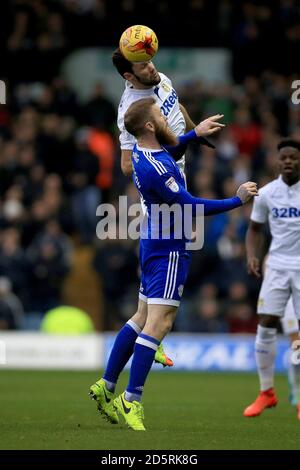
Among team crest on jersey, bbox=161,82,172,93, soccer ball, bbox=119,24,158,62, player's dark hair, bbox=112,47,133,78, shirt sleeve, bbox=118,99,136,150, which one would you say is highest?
soccer ball, bbox=119,24,158,62

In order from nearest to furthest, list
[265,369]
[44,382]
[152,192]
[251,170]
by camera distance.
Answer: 1. [152,192]
2. [265,369]
3. [44,382]
4. [251,170]

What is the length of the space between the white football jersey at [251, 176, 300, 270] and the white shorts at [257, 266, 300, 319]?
8cm

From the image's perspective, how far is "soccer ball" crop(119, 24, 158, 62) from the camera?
10094 mm

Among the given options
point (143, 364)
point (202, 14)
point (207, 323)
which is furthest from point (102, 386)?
point (202, 14)

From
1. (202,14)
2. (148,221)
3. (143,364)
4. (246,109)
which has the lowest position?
(143,364)

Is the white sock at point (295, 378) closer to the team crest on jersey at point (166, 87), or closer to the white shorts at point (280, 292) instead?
the white shorts at point (280, 292)

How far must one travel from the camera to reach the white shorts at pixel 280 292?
11.6 meters

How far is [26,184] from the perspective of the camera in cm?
2086

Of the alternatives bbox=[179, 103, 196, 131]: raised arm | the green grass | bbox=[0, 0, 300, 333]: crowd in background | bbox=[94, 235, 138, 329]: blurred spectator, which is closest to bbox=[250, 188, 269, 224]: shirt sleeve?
A: bbox=[179, 103, 196, 131]: raised arm

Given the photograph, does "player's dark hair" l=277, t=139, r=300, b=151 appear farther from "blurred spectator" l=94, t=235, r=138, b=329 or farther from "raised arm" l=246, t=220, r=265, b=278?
"blurred spectator" l=94, t=235, r=138, b=329

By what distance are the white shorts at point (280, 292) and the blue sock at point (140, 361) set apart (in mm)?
2197

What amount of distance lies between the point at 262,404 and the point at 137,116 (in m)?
3.47

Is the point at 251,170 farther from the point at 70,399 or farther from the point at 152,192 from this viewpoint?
the point at 152,192

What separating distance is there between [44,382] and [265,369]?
5083 mm
